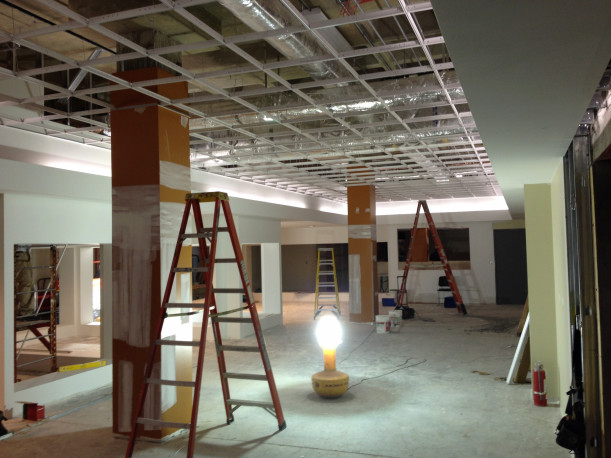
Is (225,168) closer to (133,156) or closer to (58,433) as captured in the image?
(133,156)

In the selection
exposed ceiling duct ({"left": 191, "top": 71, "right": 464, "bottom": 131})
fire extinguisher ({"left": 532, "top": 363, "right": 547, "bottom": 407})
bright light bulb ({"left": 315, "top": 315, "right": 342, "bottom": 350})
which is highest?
exposed ceiling duct ({"left": 191, "top": 71, "right": 464, "bottom": 131})

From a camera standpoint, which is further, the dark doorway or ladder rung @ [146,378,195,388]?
the dark doorway

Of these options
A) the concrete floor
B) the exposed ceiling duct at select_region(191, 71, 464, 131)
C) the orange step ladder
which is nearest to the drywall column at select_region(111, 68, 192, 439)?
the orange step ladder

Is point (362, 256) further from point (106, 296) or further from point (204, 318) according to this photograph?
point (204, 318)

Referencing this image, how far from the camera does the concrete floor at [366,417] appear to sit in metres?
4.18

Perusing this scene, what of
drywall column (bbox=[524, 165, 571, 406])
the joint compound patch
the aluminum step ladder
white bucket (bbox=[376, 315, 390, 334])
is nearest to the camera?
drywall column (bbox=[524, 165, 571, 406])

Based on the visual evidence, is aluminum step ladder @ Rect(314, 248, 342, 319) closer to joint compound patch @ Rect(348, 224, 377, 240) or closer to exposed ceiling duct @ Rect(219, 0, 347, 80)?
joint compound patch @ Rect(348, 224, 377, 240)

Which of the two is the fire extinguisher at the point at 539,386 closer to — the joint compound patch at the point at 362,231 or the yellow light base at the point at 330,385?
the yellow light base at the point at 330,385

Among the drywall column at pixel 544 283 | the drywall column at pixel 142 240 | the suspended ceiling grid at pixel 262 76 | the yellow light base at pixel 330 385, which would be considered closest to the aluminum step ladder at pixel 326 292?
the suspended ceiling grid at pixel 262 76

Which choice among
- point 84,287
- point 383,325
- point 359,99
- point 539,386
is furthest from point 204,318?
point 84,287

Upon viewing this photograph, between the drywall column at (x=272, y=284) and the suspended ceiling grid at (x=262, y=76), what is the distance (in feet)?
9.12

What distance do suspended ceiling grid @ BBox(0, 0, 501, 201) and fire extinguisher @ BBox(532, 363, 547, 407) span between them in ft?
9.11

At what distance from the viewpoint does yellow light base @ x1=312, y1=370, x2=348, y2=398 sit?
17.7 feet

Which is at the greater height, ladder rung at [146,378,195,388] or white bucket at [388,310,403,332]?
ladder rung at [146,378,195,388]
